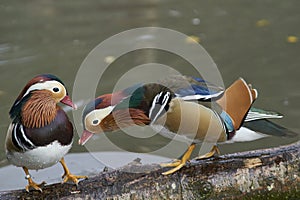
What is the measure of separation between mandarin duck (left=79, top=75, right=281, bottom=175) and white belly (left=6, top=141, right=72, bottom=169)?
0.14m

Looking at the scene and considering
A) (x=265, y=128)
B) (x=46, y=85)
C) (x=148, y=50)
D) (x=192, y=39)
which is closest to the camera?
(x=46, y=85)

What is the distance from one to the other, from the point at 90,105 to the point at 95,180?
0.43 m

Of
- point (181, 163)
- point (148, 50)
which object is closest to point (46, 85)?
point (181, 163)

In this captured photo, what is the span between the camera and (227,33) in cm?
652

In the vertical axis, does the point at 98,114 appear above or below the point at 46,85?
below

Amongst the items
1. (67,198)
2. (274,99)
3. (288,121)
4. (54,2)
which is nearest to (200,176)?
(67,198)

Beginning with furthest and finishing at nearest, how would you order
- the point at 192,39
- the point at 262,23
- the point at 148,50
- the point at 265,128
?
the point at 262,23 → the point at 192,39 → the point at 148,50 → the point at 265,128

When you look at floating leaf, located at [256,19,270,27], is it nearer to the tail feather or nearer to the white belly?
the tail feather

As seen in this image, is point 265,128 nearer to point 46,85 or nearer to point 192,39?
point 46,85

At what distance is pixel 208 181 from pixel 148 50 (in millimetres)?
3191

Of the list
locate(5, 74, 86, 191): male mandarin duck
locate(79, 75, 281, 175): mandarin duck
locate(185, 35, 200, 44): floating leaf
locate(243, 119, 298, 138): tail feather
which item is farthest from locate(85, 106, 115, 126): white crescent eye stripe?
locate(185, 35, 200, 44): floating leaf

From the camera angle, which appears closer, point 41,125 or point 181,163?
point 41,125

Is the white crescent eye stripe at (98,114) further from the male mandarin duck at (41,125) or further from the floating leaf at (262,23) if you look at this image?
the floating leaf at (262,23)

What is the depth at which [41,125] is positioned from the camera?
281cm
